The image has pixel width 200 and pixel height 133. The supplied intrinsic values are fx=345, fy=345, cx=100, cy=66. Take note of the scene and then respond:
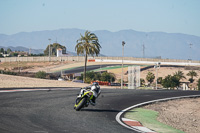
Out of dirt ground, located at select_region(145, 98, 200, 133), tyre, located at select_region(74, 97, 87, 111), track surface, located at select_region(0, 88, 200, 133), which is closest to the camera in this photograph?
track surface, located at select_region(0, 88, 200, 133)

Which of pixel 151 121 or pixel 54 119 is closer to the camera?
pixel 54 119

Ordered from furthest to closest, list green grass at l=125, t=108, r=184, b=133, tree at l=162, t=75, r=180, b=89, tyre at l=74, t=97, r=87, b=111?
1. tree at l=162, t=75, r=180, b=89
2. tyre at l=74, t=97, r=87, b=111
3. green grass at l=125, t=108, r=184, b=133

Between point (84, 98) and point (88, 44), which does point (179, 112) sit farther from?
point (88, 44)

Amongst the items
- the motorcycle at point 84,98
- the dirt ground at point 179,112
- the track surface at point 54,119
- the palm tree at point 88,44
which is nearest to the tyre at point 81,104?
the motorcycle at point 84,98

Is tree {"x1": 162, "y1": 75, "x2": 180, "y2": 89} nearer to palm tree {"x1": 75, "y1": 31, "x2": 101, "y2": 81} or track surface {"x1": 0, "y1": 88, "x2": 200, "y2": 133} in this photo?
palm tree {"x1": 75, "y1": 31, "x2": 101, "y2": 81}

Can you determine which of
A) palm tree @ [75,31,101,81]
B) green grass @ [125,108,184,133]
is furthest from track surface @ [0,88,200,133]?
palm tree @ [75,31,101,81]

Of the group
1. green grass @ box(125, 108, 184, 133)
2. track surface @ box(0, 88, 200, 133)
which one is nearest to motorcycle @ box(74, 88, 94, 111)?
track surface @ box(0, 88, 200, 133)

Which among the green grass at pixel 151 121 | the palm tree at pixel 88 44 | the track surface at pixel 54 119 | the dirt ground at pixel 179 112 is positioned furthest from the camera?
the palm tree at pixel 88 44

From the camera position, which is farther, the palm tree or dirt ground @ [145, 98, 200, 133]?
the palm tree

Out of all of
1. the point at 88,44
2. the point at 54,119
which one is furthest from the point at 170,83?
the point at 54,119

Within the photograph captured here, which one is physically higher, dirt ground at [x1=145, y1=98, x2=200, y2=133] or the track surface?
the track surface

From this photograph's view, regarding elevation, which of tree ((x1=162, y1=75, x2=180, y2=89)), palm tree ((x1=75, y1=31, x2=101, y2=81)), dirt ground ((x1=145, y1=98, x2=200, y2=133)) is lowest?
dirt ground ((x1=145, y1=98, x2=200, y2=133))

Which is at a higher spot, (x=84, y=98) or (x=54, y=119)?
(x=84, y=98)

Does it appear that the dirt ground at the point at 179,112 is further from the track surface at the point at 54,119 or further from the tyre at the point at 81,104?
the tyre at the point at 81,104
